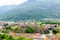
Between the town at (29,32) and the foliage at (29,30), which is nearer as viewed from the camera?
the town at (29,32)

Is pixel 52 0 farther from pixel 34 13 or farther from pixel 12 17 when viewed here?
pixel 12 17

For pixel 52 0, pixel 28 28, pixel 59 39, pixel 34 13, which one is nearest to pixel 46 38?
pixel 59 39

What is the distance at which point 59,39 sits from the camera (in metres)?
10.1

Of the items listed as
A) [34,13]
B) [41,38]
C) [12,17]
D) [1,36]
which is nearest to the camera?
[1,36]

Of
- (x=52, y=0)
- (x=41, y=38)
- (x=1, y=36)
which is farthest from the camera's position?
(x=52, y=0)

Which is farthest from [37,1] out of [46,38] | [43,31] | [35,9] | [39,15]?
[46,38]

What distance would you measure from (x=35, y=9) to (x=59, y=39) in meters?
34.1

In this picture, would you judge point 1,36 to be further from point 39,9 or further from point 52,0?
point 52,0

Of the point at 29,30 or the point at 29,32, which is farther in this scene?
the point at 29,30

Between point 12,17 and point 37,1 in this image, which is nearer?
point 12,17

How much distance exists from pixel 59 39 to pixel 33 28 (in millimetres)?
4843

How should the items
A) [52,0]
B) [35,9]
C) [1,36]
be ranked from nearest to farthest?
[1,36], [35,9], [52,0]

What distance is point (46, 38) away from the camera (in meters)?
11.1

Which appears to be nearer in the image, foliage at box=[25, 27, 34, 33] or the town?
the town
